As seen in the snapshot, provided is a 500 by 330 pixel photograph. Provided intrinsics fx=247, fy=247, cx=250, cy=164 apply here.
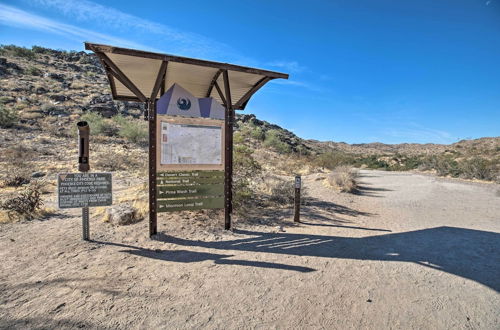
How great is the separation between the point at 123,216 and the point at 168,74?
319 centimetres

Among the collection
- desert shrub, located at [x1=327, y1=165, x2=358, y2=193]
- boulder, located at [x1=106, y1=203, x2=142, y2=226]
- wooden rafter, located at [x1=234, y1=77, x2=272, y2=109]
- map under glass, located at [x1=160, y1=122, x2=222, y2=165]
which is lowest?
boulder, located at [x1=106, y1=203, x2=142, y2=226]

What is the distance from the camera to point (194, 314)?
98.7 inches

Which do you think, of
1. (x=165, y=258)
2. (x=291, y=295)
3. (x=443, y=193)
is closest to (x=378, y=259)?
(x=291, y=295)

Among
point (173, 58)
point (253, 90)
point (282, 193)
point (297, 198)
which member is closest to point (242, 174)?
point (282, 193)

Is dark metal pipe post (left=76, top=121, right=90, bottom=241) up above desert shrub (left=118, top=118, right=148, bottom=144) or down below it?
below

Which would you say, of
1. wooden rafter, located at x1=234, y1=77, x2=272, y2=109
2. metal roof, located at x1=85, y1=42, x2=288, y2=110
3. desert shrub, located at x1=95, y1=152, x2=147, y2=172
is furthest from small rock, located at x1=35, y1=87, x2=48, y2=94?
wooden rafter, located at x1=234, y1=77, x2=272, y2=109

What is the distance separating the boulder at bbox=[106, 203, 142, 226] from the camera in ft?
17.0

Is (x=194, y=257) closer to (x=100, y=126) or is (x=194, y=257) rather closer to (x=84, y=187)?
(x=84, y=187)

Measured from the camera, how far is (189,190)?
4.88m

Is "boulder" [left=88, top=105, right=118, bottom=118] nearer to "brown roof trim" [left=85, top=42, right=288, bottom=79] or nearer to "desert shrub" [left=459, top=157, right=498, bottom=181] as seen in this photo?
"brown roof trim" [left=85, top=42, right=288, bottom=79]

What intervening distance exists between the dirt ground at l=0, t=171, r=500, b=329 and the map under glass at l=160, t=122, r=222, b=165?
147 cm

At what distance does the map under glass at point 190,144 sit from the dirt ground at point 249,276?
147 centimetres

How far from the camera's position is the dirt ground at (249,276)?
2475mm

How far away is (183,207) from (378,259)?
11.5 feet
